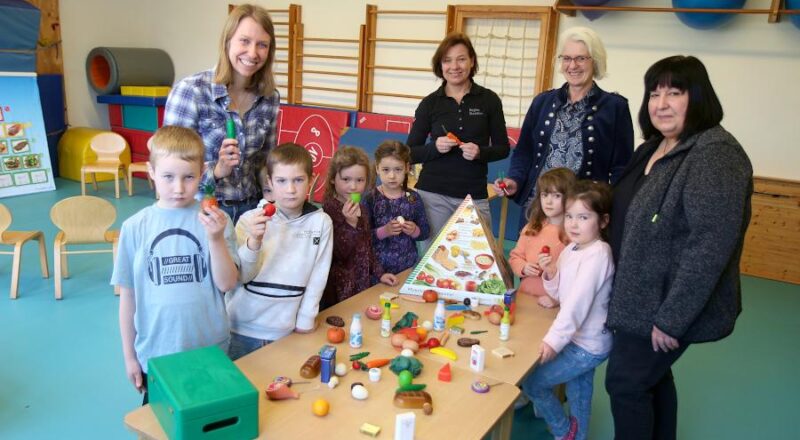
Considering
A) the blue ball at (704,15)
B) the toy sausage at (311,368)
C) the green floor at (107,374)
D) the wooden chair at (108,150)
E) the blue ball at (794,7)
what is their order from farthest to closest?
1. the wooden chair at (108,150)
2. the blue ball at (704,15)
3. the blue ball at (794,7)
4. the green floor at (107,374)
5. the toy sausage at (311,368)

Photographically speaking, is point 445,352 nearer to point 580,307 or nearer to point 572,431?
point 580,307

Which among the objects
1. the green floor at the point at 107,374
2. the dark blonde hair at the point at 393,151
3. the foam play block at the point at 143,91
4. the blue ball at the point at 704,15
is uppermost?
the blue ball at the point at 704,15

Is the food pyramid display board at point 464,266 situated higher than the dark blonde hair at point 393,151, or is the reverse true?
the dark blonde hair at point 393,151

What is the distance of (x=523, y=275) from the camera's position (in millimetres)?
2469

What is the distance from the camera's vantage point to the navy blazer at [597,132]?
2502 millimetres

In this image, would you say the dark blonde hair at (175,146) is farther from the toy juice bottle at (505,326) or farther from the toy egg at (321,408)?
the toy juice bottle at (505,326)

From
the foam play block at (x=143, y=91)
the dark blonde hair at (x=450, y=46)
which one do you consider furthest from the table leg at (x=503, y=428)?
the foam play block at (x=143, y=91)

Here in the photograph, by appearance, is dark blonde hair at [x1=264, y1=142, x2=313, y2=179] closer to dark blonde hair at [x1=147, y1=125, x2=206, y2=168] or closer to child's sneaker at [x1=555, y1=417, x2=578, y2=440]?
dark blonde hair at [x1=147, y1=125, x2=206, y2=168]

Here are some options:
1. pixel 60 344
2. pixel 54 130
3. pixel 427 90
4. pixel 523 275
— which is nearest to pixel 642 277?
pixel 523 275

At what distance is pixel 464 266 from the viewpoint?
7.69 ft

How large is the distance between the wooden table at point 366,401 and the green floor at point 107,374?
1.05 metres

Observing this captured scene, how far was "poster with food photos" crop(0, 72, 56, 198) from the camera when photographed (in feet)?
21.4

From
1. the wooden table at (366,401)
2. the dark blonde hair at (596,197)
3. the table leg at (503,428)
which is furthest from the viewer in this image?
the dark blonde hair at (596,197)

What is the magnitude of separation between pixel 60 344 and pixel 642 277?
3.04 metres
